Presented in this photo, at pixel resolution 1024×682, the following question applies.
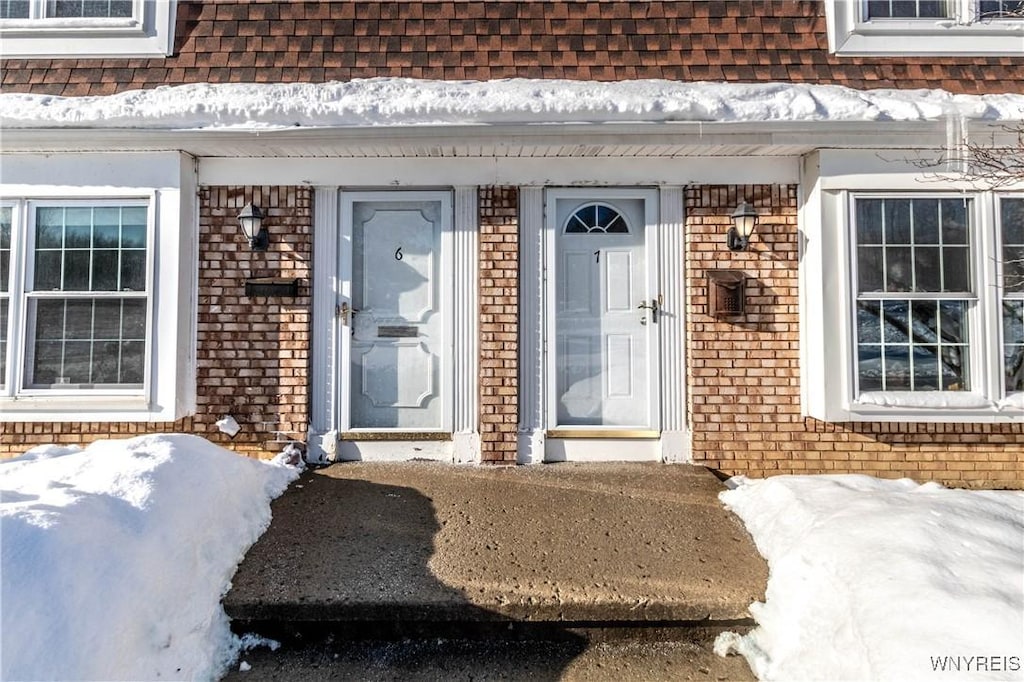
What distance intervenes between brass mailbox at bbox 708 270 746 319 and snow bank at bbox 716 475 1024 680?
1.63 metres

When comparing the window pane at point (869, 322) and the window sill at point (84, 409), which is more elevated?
the window pane at point (869, 322)

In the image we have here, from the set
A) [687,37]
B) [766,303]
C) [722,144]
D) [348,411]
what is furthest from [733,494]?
[687,37]

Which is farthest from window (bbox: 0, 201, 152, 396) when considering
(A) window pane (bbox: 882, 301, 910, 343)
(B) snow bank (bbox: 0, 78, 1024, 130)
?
(A) window pane (bbox: 882, 301, 910, 343)

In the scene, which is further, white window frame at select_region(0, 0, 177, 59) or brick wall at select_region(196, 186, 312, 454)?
white window frame at select_region(0, 0, 177, 59)

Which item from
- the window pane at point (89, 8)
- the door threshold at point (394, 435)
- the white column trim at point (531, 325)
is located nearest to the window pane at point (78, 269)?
the window pane at point (89, 8)

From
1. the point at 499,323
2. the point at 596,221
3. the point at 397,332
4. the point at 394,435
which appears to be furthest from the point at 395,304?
the point at 596,221

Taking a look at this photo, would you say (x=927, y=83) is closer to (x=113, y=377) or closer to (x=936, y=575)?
(x=936, y=575)

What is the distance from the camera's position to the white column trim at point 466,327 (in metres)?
4.43

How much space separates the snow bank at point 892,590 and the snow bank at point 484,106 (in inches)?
111

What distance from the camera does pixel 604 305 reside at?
15.0 ft

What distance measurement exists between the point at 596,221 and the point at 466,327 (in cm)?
145

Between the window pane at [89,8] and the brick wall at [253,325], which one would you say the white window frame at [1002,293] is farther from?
the window pane at [89,8]

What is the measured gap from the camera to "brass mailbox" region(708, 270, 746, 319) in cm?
434

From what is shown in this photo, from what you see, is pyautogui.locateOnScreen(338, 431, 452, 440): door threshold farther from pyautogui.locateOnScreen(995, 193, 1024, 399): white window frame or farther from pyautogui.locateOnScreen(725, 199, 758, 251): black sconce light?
pyautogui.locateOnScreen(995, 193, 1024, 399): white window frame
